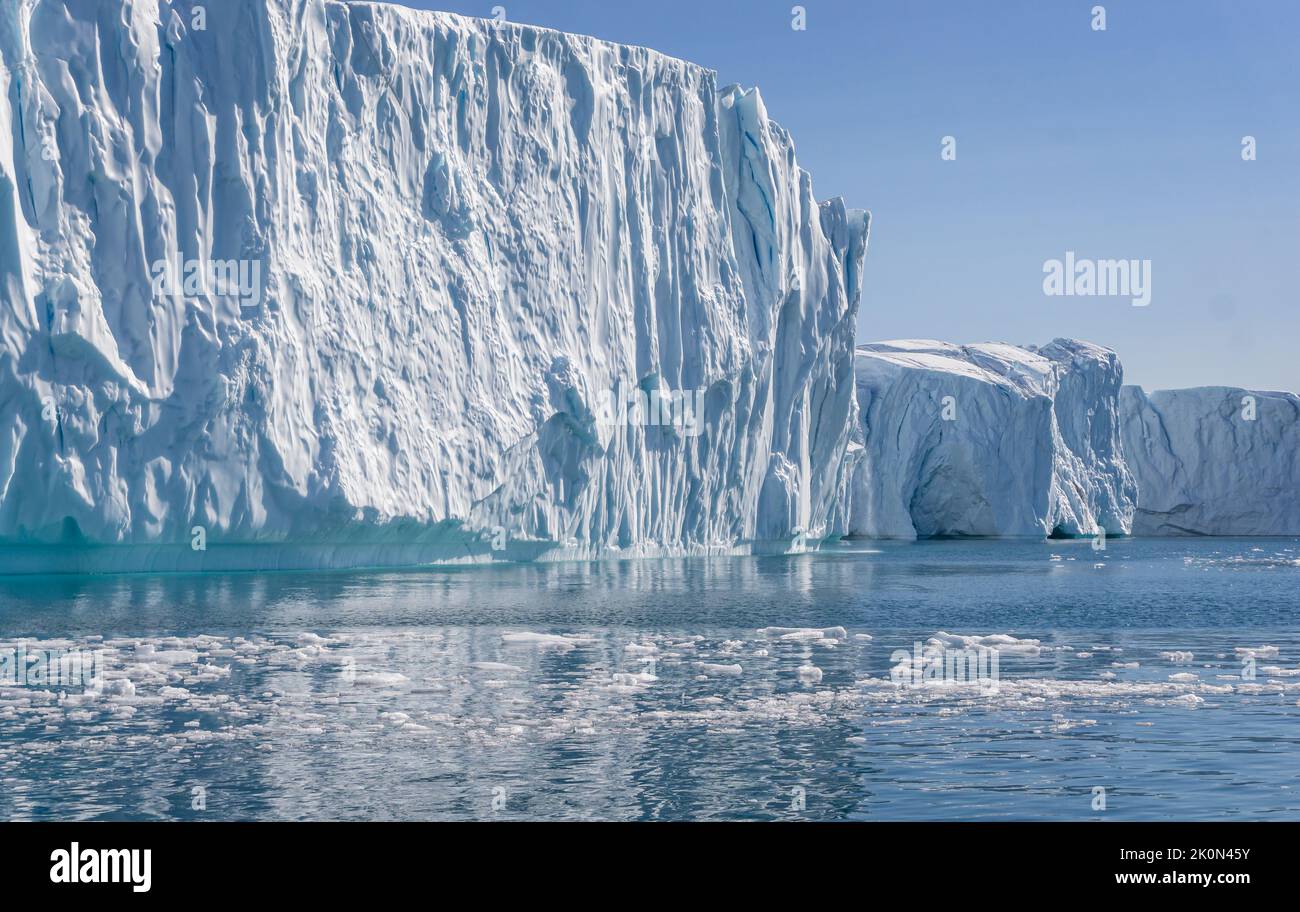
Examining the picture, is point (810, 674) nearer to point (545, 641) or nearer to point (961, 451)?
point (545, 641)

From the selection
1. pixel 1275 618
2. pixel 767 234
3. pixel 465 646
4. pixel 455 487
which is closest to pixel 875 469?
pixel 767 234

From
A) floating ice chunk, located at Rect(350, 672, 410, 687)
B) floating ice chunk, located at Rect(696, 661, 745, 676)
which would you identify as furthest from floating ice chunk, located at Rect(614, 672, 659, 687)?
floating ice chunk, located at Rect(350, 672, 410, 687)

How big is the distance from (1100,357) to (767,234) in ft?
101

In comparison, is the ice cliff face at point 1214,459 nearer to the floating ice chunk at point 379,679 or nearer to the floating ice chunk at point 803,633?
the floating ice chunk at point 803,633

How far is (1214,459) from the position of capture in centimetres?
6856

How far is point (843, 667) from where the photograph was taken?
13297 millimetres

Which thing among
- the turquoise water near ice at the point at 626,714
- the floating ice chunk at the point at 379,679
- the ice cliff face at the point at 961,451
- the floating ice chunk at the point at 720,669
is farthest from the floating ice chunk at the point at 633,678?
the ice cliff face at the point at 961,451

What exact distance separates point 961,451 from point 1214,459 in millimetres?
22789

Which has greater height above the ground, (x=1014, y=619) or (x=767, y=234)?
(x=767, y=234)

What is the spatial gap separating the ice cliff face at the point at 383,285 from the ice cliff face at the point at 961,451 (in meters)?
17.9

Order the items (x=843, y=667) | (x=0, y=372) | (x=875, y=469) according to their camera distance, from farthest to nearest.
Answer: (x=875, y=469), (x=0, y=372), (x=843, y=667)

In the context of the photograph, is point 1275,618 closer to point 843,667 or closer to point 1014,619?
point 1014,619

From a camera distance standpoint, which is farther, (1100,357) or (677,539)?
(1100,357)

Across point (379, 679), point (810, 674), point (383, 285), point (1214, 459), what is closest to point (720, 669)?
point (810, 674)
